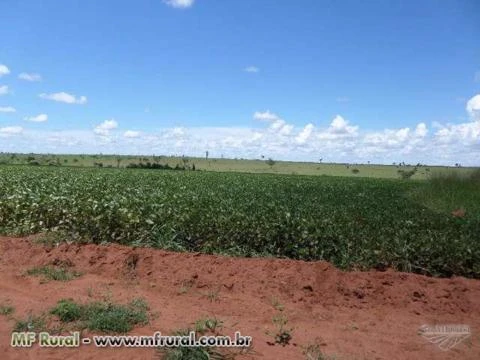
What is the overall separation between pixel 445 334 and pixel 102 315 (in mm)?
4591

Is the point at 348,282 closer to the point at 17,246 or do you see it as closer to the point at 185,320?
the point at 185,320

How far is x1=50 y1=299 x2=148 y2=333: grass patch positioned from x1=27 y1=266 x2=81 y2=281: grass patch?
1617 millimetres

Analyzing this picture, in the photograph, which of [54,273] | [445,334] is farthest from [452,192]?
[54,273]

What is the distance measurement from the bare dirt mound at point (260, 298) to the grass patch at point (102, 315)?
19 centimetres

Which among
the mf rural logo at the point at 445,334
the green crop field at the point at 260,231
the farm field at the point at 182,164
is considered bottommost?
the mf rural logo at the point at 445,334

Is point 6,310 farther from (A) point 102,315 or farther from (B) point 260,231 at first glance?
(B) point 260,231

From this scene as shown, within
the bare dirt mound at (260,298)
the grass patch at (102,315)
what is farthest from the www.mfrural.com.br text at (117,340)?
the grass patch at (102,315)

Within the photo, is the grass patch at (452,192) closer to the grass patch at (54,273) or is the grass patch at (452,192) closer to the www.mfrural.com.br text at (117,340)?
the grass patch at (54,273)

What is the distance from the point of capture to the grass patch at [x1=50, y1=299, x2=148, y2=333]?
5188 mm

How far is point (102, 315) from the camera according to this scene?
538 cm

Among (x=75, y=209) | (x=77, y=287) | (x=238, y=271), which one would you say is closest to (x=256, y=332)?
(x=238, y=271)

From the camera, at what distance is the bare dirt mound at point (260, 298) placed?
17.1 feet

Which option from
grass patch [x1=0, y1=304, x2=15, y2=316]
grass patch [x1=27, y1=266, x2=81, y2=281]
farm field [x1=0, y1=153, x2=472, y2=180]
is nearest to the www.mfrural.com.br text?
grass patch [x1=0, y1=304, x2=15, y2=316]

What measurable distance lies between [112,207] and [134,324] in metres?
5.70
